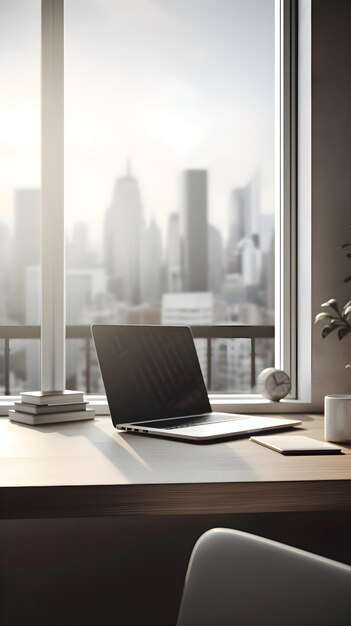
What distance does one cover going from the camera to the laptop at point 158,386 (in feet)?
5.28

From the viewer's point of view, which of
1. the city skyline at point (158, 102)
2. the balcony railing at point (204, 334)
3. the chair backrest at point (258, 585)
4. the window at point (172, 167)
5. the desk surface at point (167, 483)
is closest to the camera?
the chair backrest at point (258, 585)

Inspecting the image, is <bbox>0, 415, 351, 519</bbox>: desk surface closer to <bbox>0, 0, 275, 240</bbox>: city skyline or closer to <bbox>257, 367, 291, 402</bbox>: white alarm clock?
<bbox>257, 367, 291, 402</bbox>: white alarm clock

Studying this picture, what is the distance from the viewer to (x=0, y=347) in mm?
3500

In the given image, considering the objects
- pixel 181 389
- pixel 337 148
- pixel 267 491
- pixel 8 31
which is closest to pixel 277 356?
pixel 181 389

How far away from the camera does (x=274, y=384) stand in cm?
202

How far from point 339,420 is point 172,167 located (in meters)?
1.89

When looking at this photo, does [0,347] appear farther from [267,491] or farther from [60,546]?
[267,491]

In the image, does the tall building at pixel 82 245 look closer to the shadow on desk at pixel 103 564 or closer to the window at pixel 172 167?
the window at pixel 172 167

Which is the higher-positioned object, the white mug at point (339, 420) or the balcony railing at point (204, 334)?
the balcony railing at point (204, 334)

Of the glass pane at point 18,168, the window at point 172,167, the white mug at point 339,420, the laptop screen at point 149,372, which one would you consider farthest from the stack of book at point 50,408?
the window at point 172,167

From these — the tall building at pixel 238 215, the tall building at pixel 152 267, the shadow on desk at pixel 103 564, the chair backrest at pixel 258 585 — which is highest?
the tall building at pixel 238 215

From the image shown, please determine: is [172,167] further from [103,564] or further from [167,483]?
[167,483]

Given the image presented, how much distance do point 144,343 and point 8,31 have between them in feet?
5.24

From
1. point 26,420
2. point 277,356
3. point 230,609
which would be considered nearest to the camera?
point 230,609
